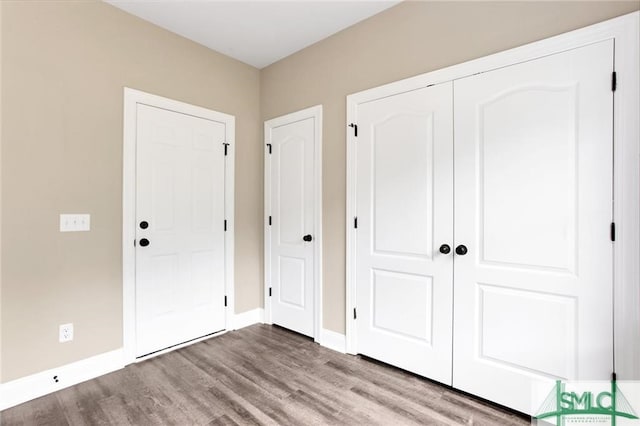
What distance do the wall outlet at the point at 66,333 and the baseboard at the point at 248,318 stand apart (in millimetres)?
1367

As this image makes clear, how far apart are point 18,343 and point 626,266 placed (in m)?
3.54

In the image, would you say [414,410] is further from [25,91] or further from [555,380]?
[25,91]

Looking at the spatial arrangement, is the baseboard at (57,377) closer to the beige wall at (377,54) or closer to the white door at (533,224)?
the beige wall at (377,54)

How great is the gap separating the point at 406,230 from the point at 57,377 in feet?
8.69

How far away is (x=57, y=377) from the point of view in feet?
7.03

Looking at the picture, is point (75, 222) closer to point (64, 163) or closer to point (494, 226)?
point (64, 163)

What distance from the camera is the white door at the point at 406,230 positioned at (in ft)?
7.05

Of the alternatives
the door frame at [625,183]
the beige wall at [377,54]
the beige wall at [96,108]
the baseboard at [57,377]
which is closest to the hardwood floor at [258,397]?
the baseboard at [57,377]

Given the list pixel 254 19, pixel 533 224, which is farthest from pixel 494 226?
pixel 254 19

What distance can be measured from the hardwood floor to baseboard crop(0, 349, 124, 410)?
0.16 ft

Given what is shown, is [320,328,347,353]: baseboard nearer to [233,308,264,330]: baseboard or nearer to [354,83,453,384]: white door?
[354,83,453,384]: white door

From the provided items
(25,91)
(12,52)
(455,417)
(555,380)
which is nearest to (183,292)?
(25,91)

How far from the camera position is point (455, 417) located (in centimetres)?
183

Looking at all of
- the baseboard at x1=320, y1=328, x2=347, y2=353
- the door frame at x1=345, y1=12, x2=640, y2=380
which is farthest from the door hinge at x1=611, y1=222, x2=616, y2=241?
the baseboard at x1=320, y1=328, x2=347, y2=353
